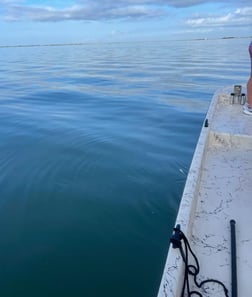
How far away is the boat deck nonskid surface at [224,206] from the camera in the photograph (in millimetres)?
1880

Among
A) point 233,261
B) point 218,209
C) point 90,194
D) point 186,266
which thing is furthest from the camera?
point 90,194

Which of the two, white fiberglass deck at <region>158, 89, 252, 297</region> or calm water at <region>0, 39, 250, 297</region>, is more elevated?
white fiberglass deck at <region>158, 89, 252, 297</region>

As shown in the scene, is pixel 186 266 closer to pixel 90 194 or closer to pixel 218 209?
pixel 218 209

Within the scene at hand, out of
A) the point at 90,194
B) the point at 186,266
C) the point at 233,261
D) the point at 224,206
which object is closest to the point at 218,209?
the point at 224,206

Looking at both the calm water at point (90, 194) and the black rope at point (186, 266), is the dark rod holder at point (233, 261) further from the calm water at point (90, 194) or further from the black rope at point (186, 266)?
the calm water at point (90, 194)

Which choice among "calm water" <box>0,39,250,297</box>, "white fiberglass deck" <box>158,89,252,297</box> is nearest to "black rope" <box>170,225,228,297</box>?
"white fiberglass deck" <box>158,89,252,297</box>

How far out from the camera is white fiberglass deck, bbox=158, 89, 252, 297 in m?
1.76

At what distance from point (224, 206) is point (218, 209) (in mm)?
72

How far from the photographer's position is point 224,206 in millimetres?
2479

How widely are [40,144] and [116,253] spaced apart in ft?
9.93

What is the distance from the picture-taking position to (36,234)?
305cm

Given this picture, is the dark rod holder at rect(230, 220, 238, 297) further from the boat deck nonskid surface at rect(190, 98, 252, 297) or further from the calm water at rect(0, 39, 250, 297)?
the calm water at rect(0, 39, 250, 297)

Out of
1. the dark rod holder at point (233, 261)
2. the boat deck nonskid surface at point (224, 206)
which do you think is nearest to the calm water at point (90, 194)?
the boat deck nonskid surface at point (224, 206)

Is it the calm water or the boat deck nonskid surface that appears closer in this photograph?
the boat deck nonskid surface
